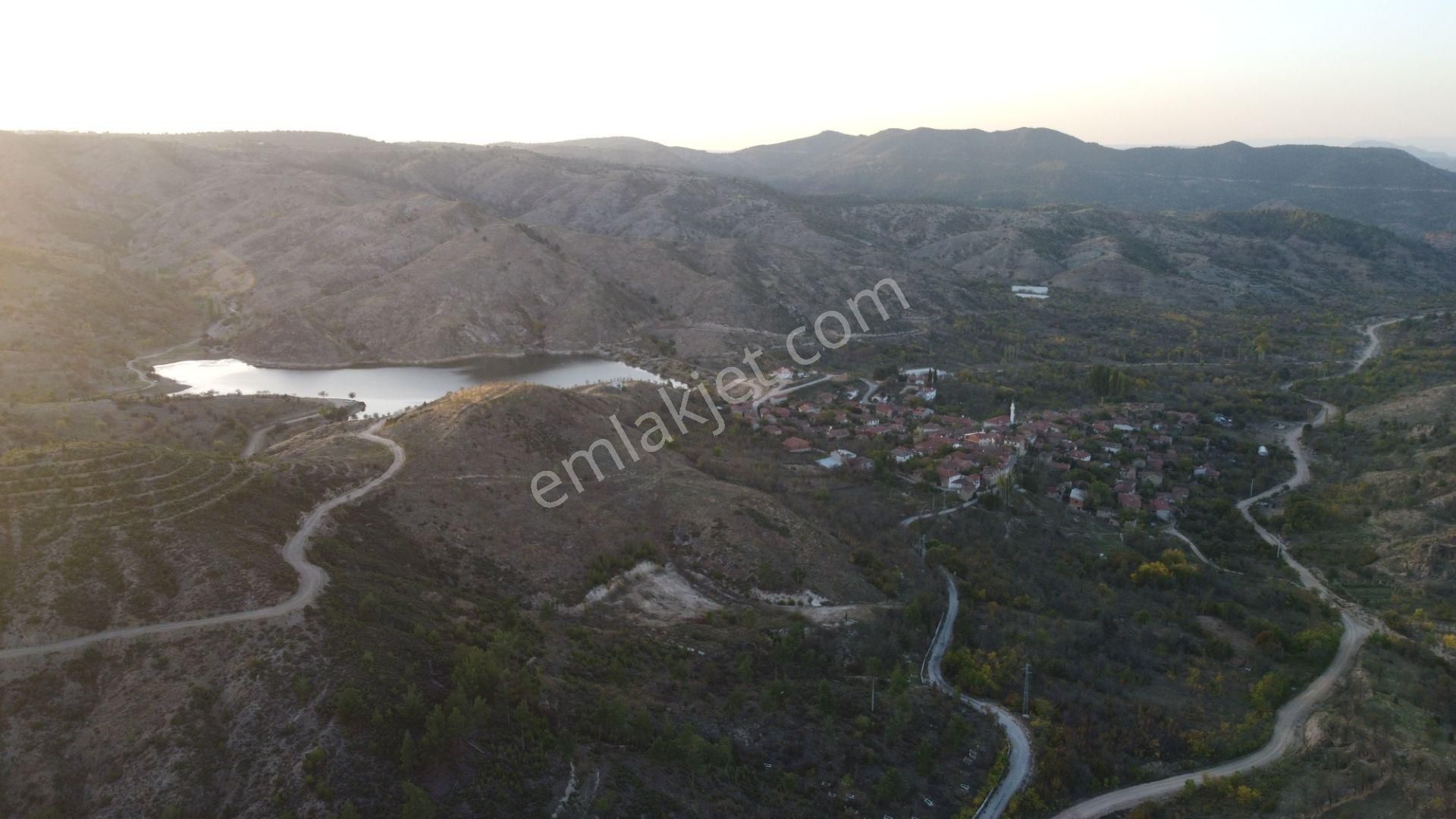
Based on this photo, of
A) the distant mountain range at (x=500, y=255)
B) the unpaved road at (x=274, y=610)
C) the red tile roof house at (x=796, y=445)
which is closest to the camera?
the unpaved road at (x=274, y=610)

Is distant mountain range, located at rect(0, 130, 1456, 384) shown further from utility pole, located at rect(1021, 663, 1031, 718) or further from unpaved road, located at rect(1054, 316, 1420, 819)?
utility pole, located at rect(1021, 663, 1031, 718)

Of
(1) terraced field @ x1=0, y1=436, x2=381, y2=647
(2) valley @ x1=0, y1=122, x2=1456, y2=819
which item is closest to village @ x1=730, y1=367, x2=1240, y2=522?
(2) valley @ x1=0, y1=122, x2=1456, y2=819

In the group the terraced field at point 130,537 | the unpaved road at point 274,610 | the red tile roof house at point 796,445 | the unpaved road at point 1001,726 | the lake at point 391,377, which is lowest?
the unpaved road at point 1001,726

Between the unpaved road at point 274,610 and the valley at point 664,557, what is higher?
the unpaved road at point 274,610

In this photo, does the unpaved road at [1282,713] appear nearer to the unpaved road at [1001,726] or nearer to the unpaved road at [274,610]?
the unpaved road at [1001,726]

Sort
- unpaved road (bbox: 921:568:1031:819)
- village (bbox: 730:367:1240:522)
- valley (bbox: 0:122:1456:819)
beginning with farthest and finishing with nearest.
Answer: village (bbox: 730:367:1240:522), unpaved road (bbox: 921:568:1031:819), valley (bbox: 0:122:1456:819)

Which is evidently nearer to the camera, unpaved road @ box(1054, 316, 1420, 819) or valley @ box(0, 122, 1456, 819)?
valley @ box(0, 122, 1456, 819)

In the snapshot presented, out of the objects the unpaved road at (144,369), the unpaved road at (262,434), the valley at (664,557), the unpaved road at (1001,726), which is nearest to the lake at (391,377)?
the valley at (664,557)
